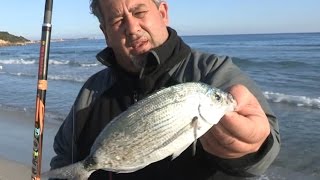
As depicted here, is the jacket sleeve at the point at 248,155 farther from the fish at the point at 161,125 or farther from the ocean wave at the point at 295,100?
the ocean wave at the point at 295,100

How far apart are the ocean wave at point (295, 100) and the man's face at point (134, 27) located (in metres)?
10.5

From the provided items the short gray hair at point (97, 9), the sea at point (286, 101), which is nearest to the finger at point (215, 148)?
the short gray hair at point (97, 9)

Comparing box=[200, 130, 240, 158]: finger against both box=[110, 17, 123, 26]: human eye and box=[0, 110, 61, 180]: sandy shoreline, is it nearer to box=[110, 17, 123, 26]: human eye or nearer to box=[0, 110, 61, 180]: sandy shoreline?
box=[110, 17, 123, 26]: human eye

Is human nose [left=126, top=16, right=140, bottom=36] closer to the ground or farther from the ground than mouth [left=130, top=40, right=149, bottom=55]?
farther from the ground

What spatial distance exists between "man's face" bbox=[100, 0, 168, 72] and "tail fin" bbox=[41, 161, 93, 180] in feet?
2.43

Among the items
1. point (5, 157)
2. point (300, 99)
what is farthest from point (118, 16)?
point (300, 99)

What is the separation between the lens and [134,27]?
2389 mm

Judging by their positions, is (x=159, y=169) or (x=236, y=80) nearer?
(x=236, y=80)

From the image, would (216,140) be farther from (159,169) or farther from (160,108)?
(159,169)

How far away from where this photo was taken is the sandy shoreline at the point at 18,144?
684 cm

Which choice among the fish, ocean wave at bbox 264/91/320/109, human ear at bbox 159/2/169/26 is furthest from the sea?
the fish

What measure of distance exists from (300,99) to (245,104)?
39.2 ft

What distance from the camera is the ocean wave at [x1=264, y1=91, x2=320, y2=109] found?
1239 cm

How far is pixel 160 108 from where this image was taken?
71.7 inches
